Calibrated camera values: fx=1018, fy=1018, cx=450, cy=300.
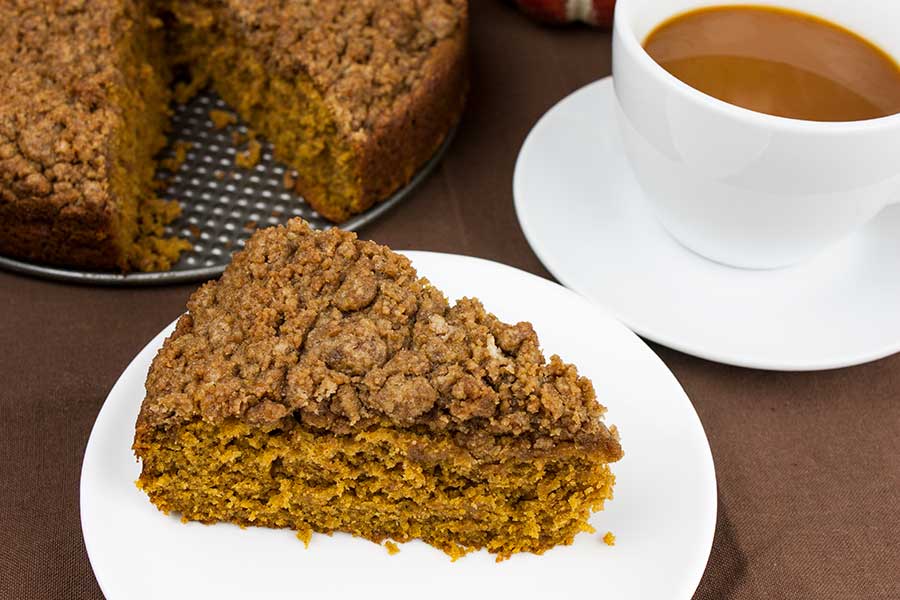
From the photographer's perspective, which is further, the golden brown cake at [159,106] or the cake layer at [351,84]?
the cake layer at [351,84]

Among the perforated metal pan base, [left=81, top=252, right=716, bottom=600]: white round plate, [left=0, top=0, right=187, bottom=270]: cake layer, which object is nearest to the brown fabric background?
the perforated metal pan base

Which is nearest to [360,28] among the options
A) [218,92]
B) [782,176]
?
[218,92]

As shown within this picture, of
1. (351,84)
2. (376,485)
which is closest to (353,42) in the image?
(351,84)

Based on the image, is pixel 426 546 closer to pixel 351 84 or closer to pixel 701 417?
pixel 701 417

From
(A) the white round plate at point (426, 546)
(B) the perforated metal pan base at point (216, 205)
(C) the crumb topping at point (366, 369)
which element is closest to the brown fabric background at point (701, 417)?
(B) the perforated metal pan base at point (216, 205)

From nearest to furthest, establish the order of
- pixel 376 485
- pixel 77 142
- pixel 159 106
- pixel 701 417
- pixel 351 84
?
pixel 376 485, pixel 701 417, pixel 77 142, pixel 351 84, pixel 159 106

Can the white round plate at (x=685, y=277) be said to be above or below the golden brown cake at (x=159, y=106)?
below

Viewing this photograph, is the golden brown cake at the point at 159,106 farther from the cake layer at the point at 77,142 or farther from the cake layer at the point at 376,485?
the cake layer at the point at 376,485
